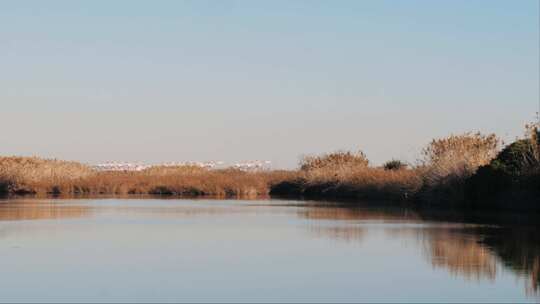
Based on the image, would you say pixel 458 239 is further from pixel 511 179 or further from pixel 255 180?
pixel 255 180

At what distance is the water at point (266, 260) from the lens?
1402 cm

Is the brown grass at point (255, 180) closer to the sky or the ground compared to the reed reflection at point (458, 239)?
closer to the sky

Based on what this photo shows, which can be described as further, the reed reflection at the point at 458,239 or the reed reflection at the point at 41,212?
the reed reflection at the point at 41,212

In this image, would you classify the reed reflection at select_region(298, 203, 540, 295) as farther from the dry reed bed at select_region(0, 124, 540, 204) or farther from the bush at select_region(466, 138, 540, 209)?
the dry reed bed at select_region(0, 124, 540, 204)

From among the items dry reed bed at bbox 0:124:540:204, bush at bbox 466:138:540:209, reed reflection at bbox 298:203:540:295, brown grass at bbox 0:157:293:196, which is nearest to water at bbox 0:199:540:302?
reed reflection at bbox 298:203:540:295

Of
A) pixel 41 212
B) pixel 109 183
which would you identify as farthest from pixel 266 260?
pixel 109 183

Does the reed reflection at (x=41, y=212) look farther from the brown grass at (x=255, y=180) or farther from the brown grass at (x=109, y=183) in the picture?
the brown grass at (x=109, y=183)

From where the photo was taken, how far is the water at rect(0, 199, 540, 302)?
14023 mm

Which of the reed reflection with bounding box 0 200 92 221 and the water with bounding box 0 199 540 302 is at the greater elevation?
the reed reflection with bounding box 0 200 92 221

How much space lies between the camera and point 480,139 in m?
45.0

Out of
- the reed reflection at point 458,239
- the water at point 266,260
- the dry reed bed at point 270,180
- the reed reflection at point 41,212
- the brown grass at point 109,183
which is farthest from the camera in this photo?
the brown grass at point 109,183

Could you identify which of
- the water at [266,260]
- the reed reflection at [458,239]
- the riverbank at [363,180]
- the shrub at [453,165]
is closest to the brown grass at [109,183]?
the riverbank at [363,180]

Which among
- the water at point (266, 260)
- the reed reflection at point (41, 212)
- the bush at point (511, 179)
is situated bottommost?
the water at point (266, 260)

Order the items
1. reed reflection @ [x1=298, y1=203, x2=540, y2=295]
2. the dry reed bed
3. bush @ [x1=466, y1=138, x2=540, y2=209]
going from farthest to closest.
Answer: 1. the dry reed bed
2. bush @ [x1=466, y1=138, x2=540, y2=209]
3. reed reflection @ [x1=298, y1=203, x2=540, y2=295]
